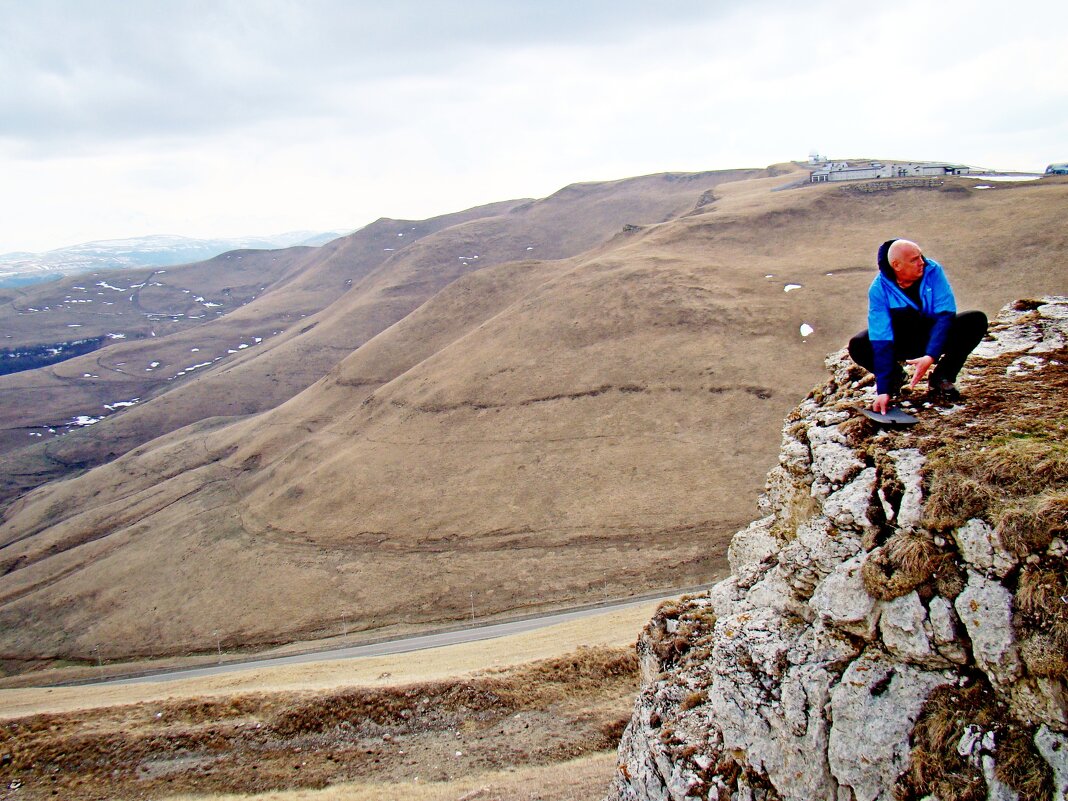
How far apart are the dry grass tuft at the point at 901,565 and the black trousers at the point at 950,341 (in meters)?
3.03

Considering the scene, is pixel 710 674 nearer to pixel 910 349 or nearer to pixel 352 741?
pixel 910 349

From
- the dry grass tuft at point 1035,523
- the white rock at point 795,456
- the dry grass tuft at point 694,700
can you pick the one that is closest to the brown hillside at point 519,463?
the white rock at point 795,456

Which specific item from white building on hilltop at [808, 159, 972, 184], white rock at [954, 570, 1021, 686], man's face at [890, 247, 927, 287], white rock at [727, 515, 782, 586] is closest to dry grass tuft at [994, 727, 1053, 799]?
white rock at [954, 570, 1021, 686]

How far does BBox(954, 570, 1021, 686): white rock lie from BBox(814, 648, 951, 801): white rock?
1.99 feet

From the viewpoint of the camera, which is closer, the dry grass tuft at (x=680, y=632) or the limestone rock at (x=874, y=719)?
the limestone rock at (x=874, y=719)

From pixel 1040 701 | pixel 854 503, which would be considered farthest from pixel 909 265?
pixel 1040 701

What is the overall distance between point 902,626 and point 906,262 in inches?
211

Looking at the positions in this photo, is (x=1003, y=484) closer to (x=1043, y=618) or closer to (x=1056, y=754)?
(x=1043, y=618)

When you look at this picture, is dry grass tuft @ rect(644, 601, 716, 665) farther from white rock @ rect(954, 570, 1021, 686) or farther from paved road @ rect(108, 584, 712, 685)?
paved road @ rect(108, 584, 712, 685)

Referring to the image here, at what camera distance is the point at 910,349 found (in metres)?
9.31

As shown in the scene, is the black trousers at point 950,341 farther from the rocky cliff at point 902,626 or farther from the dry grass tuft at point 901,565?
the dry grass tuft at point 901,565

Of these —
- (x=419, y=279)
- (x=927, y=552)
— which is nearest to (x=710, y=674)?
(x=927, y=552)

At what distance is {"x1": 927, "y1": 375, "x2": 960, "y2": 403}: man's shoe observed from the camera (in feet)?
Answer: 30.5

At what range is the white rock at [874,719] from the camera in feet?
22.7
